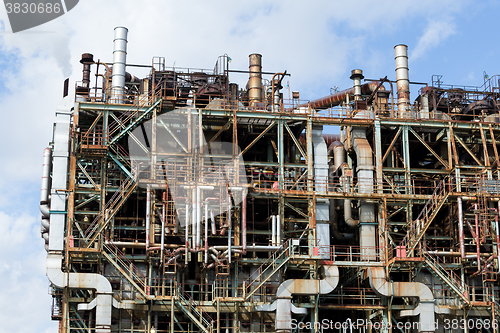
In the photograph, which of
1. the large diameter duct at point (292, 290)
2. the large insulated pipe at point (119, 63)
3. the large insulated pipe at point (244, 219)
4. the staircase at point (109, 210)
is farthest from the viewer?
the large insulated pipe at point (119, 63)

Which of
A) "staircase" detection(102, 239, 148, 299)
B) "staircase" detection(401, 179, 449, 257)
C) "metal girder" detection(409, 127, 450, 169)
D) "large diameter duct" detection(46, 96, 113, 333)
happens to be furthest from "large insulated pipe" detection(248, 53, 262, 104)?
"staircase" detection(102, 239, 148, 299)

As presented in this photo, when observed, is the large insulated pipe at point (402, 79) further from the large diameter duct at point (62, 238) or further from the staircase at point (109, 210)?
the large diameter duct at point (62, 238)

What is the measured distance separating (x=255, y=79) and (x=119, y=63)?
10.0 metres

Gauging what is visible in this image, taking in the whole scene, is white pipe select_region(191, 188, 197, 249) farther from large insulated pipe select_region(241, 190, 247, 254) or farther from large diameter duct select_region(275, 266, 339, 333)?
large diameter duct select_region(275, 266, 339, 333)

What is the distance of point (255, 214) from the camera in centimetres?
6000

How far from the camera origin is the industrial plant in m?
54.8

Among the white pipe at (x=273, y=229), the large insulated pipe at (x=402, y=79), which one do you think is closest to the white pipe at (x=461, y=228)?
the large insulated pipe at (x=402, y=79)

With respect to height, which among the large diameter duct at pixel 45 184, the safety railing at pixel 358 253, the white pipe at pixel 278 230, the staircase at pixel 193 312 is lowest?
the staircase at pixel 193 312

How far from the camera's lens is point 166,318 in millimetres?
55781

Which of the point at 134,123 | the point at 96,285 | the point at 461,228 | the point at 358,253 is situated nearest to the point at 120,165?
the point at 134,123

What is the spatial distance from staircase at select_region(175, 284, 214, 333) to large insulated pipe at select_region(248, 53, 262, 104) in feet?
52.8

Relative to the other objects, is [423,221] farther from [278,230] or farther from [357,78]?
[357,78]

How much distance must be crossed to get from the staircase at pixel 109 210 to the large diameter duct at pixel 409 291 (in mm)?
16314

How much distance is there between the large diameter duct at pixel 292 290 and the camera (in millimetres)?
53750
